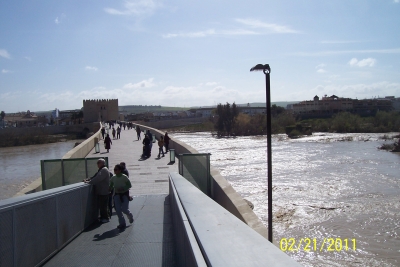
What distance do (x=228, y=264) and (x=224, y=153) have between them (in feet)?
119

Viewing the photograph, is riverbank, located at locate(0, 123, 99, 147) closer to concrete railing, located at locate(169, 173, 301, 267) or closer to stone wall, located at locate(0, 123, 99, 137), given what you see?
stone wall, located at locate(0, 123, 99, 137)

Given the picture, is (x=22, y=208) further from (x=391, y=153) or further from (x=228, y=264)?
(x=391, y=153)

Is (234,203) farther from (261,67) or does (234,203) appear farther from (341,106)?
(341,106)

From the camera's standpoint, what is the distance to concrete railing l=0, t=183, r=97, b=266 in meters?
3.93

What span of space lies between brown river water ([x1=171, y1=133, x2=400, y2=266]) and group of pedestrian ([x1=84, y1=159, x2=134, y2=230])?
758 cm

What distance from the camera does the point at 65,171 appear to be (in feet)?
32.9

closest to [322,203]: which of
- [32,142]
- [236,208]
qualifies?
[236,208]

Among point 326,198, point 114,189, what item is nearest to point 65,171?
point 114,189

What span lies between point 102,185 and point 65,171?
3584mm

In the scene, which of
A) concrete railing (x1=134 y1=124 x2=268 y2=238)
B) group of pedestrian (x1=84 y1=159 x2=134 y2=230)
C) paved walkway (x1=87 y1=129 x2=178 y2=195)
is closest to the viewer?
group of pedestrian (x1=84 y1=159 x2=134 y2=230)

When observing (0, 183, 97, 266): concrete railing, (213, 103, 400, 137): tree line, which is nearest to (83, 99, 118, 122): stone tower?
(213, 103, 400, 137): tree line

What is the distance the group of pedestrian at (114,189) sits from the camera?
6559mm

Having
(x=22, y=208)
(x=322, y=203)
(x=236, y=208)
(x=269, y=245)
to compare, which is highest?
(x=269, y=245)

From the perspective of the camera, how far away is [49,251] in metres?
4.85
